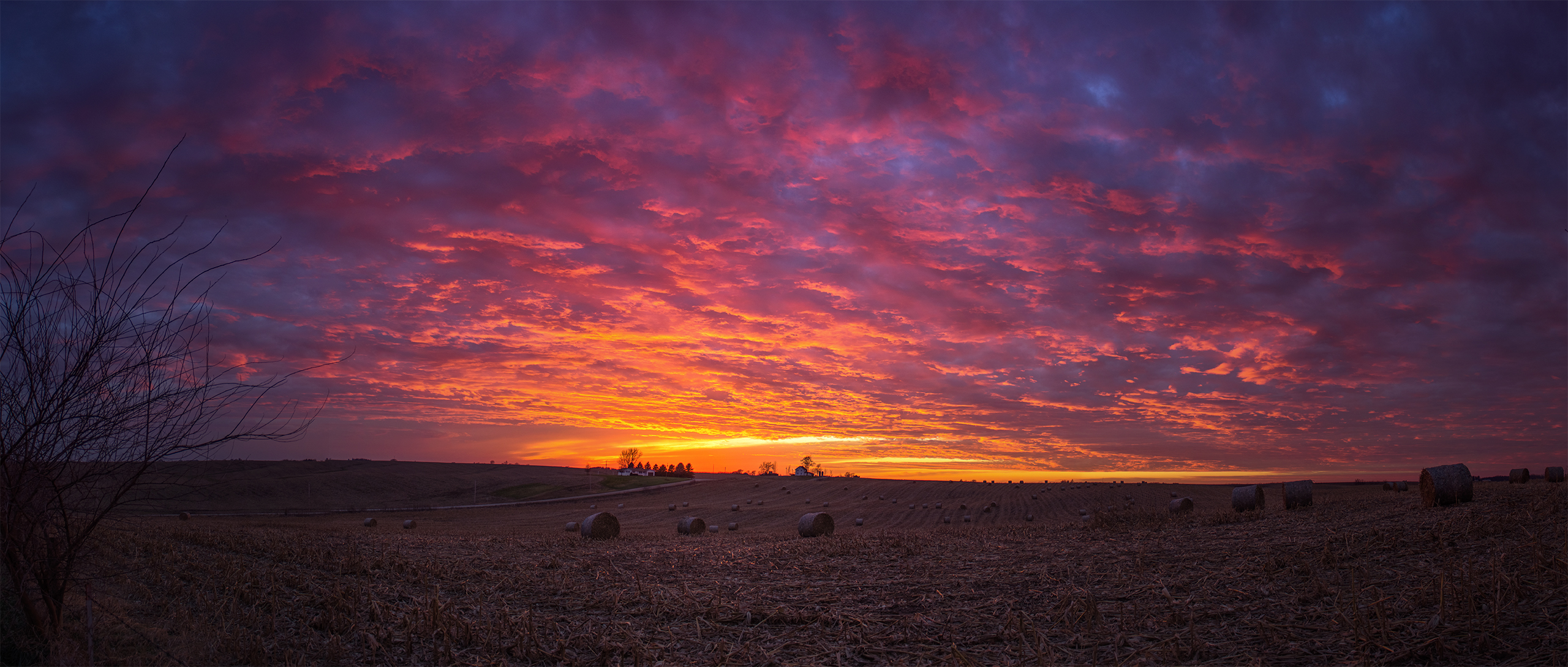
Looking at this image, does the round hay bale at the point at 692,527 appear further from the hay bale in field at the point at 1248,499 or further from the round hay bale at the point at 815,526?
the hay bale in field at the point at 1248,499

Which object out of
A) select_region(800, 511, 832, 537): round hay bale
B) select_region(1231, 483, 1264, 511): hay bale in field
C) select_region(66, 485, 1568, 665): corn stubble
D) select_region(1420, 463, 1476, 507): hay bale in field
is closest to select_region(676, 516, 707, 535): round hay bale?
select_region(800, 511, 832, 537): round hay bale

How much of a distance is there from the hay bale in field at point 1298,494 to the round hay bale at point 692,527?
67.2ft

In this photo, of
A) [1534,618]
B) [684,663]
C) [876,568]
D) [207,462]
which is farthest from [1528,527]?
[207,462]

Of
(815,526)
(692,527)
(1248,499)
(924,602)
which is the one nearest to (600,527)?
(692,527)

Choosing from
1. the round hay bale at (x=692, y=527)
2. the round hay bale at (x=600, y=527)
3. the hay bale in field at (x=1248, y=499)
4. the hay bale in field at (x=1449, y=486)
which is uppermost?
the hay bale in field at (x=1449, y=486)

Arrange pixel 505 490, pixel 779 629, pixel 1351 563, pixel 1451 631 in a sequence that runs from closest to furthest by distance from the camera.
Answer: pixel 1451 631 → pixel 779 629 → pixel 1351 563 → pixel 505 490

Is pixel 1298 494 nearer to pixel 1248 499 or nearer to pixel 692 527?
pixel 1248 499

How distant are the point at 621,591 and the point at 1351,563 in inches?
383

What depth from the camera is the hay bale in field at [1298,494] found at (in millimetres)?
21000

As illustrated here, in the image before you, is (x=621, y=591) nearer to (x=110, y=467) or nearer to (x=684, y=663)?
(x=684, y=663)

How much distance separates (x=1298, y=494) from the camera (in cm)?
2116

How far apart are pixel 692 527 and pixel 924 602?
2058 cm

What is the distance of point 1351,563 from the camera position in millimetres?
8547

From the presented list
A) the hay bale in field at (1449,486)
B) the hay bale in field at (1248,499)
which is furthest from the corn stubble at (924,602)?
the hay bale in field at (1248,499)
